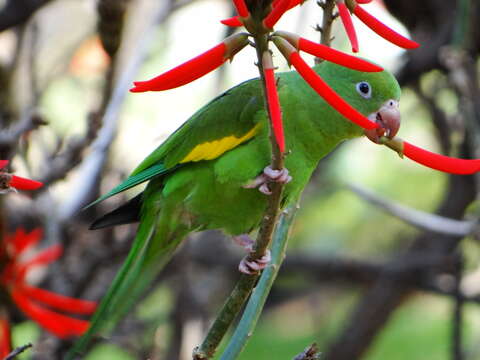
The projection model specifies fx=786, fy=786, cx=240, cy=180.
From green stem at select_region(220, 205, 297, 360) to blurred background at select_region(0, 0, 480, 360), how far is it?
20 cm

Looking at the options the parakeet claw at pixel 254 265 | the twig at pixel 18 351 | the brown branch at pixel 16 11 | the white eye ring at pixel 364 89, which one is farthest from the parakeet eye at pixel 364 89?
the twig at pixel 18 351

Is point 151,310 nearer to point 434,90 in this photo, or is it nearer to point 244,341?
point 434,90

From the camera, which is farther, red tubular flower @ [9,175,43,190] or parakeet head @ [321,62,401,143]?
parakeet head @ [321,62,401,143]

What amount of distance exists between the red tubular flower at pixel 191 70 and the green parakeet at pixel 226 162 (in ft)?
2.87

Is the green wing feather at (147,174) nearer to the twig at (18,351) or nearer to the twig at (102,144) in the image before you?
the twig at (102,144)

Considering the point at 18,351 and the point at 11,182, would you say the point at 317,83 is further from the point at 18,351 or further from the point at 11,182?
the point at 18,351

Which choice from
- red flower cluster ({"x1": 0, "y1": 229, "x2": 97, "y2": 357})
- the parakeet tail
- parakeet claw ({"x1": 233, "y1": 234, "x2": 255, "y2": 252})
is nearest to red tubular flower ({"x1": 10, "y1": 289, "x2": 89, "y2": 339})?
red flower cluster ({"x1": 0, "y1": 229, "x2": 97, "y2": 357})

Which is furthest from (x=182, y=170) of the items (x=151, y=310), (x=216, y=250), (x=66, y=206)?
(x=151, y=310)

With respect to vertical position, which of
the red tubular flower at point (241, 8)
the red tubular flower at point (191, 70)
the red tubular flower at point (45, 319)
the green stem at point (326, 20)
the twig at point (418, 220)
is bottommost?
the red tubular flower at point (45, 319)

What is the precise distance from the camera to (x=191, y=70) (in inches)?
35.5

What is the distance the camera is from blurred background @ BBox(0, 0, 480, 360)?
219cm

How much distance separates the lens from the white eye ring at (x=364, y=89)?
179 centimetres

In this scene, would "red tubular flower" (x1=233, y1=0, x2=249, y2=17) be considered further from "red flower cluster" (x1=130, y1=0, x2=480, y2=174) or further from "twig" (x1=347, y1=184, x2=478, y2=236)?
"twig" (x1=347, y1=184, x2=478, y2=236)

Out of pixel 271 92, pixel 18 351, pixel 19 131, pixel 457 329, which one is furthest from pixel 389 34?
pixel 457 329
